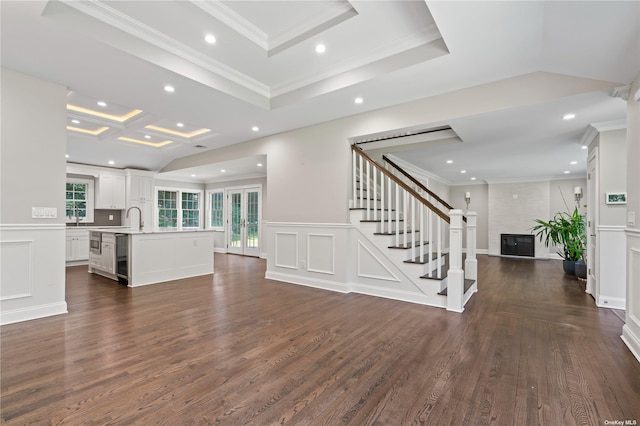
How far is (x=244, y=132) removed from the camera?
5395mm

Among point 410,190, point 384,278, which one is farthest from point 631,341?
point 410,190

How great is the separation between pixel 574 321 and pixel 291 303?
10.8ft

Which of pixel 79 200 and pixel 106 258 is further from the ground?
pixel 79 200

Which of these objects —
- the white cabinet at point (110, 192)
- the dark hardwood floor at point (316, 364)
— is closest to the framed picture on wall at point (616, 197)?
the dark hardwood floor at point (316, 364)

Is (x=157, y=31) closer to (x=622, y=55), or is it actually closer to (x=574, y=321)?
(x=622, y=55)

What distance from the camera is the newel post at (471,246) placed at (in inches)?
183

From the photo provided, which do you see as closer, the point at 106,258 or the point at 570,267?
the point at 106,258

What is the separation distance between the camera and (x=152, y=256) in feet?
16.5

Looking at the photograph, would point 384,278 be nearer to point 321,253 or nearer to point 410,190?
point 321,253

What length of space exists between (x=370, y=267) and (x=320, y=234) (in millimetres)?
961

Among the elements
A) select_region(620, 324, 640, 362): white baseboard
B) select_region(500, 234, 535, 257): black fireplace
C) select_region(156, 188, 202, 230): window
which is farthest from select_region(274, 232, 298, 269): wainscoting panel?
select_region(500, 234, 535, 257): black fireplace

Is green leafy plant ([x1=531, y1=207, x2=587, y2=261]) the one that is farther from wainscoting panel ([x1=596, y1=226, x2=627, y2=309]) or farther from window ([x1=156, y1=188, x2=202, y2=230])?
window ([x1=156, y1=188, x2=202, y2=230])

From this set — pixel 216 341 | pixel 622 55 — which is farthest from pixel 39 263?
pixel 622 55

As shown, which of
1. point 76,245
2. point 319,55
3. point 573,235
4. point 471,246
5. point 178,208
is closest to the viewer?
point 319,55
